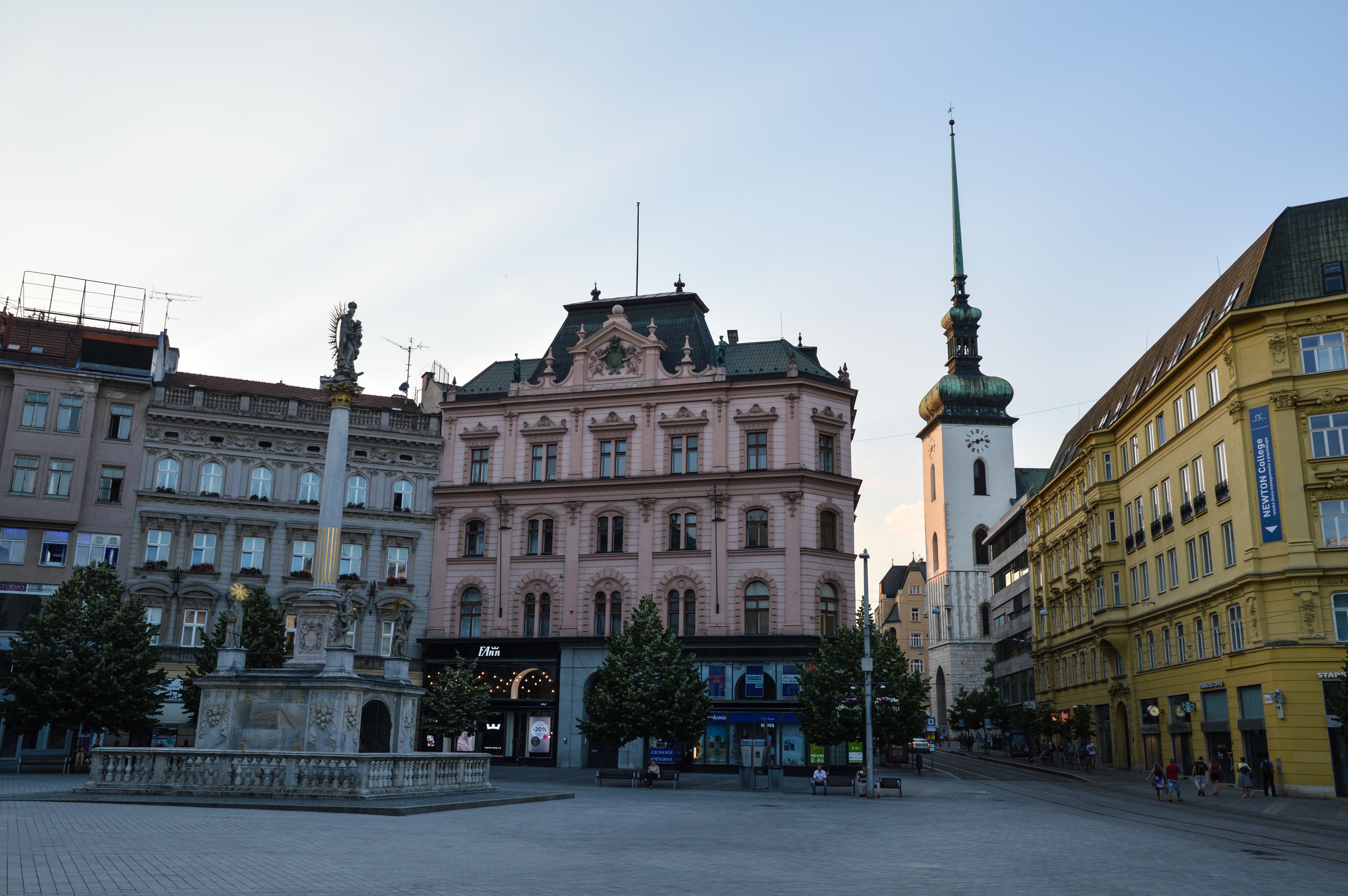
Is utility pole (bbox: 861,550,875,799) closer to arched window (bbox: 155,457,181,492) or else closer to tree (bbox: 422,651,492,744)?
A: tree (bbox: 422,651,492,744)

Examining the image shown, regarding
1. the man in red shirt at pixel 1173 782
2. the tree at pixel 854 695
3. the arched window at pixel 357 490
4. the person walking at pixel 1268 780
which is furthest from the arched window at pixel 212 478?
the person walking at pixel 1268 780

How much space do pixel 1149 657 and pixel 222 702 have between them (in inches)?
1708

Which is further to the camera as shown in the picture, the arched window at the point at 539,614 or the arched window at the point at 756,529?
the arched window at the point at 539,614

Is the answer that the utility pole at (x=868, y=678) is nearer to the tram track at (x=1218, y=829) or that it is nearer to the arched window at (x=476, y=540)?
the tram track at (x=1218, y=829)

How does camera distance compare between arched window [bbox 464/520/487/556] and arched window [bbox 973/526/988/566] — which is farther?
arched window [bbox 973/526/988/566]

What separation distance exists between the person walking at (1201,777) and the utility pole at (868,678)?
11655 millimetres

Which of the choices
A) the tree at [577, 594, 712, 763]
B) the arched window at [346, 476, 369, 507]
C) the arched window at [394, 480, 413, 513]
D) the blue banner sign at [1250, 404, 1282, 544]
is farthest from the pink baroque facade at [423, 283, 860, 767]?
the blue banner sign at [1250, 404, 1282, 544]

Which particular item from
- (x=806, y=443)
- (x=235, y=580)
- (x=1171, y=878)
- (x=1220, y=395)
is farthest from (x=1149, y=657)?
(x=235, y=580)

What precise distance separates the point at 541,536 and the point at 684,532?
7811 millimetres

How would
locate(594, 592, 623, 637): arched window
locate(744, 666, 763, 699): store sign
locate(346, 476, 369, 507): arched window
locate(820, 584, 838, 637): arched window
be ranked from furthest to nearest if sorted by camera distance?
locate(346, 476, 369, 507): arched window, locate(594, 592, 623, 637): arched window, locate(820, 584, 838, 637): arched window, locate(744, 666, 763, 699): store sign

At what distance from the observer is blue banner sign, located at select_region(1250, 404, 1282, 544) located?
39.2m

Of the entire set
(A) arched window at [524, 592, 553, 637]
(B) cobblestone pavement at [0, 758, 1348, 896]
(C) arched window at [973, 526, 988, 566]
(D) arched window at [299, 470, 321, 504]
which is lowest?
(B) cobblestone pavement at [0, 758, 1348, 896]

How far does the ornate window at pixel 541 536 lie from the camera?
56406mm

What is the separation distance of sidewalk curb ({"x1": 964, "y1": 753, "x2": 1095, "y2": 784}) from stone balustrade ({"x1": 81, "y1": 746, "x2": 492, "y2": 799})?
3419 cm
